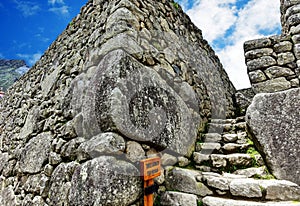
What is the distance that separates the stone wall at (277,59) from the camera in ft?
7.07

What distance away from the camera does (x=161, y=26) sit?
8.81 ft

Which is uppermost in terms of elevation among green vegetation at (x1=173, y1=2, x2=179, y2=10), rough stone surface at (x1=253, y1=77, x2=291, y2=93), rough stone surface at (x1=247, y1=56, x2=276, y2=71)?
green vegetation at (x1=173, y1=2, x2=179, y2=10)

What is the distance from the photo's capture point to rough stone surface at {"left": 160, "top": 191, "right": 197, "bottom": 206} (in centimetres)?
170

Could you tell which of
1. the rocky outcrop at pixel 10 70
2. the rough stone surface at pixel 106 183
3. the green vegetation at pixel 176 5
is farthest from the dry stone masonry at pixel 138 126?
the rocky outcrop at pixel 10 70

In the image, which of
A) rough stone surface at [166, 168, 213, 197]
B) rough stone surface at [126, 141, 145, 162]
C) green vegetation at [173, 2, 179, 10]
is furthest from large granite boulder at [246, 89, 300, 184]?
green vegetation at [173, 2, 179, 10]

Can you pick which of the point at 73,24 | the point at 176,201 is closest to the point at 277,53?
the point at 176,201

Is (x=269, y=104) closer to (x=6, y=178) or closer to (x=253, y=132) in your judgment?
(x=253, y=132)

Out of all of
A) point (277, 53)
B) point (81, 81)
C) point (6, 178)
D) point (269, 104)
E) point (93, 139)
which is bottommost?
point (6, 178)

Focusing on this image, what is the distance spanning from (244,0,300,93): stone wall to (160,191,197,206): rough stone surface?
4.59ft

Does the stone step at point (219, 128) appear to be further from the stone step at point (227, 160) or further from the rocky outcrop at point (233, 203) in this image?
the rocky outcrop at point (233, 203)

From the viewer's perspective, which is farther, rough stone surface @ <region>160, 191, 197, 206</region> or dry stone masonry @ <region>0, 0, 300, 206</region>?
rough stone surface @ <region>160, 191, 197, 206</region>

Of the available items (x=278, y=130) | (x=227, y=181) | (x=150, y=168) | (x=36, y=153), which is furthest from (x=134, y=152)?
Answer: (x=36, y=153)

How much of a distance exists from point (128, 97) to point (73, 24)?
243 centimetres

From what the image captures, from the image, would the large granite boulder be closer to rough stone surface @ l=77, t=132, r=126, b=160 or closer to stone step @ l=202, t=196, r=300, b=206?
stone step @ l=202, t=196, r=300, b=206
